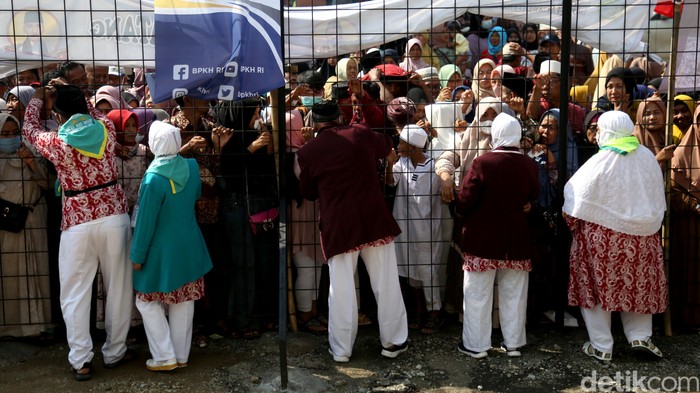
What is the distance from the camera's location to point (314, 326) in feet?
21.7

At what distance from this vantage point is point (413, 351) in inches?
247

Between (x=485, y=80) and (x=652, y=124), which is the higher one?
(x=485, y=80)

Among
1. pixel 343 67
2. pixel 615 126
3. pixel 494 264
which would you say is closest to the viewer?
pixel 615 126

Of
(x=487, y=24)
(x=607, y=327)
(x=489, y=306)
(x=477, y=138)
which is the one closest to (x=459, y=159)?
(x=477, y=138)

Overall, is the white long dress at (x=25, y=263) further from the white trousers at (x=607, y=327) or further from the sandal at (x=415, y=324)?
the white trousers at (x=607, y=327)

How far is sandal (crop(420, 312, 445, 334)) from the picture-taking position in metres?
6.60

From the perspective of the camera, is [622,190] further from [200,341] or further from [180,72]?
[200,341]

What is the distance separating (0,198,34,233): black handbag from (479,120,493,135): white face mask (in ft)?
11.5

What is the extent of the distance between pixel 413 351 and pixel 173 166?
2220 mm

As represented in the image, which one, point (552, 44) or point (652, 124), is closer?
point (652, 124)

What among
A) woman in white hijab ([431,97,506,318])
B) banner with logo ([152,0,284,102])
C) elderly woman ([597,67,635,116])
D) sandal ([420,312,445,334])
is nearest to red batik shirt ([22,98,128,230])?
banner with logo ([152,0,284,102])

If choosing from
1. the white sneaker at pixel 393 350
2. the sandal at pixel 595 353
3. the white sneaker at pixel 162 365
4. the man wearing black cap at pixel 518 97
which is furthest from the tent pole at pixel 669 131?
the white sneaker at pixel 162 365

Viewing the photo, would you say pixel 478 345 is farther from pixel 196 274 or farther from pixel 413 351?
pixel 196 274

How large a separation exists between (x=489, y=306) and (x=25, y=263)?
3480 mm
